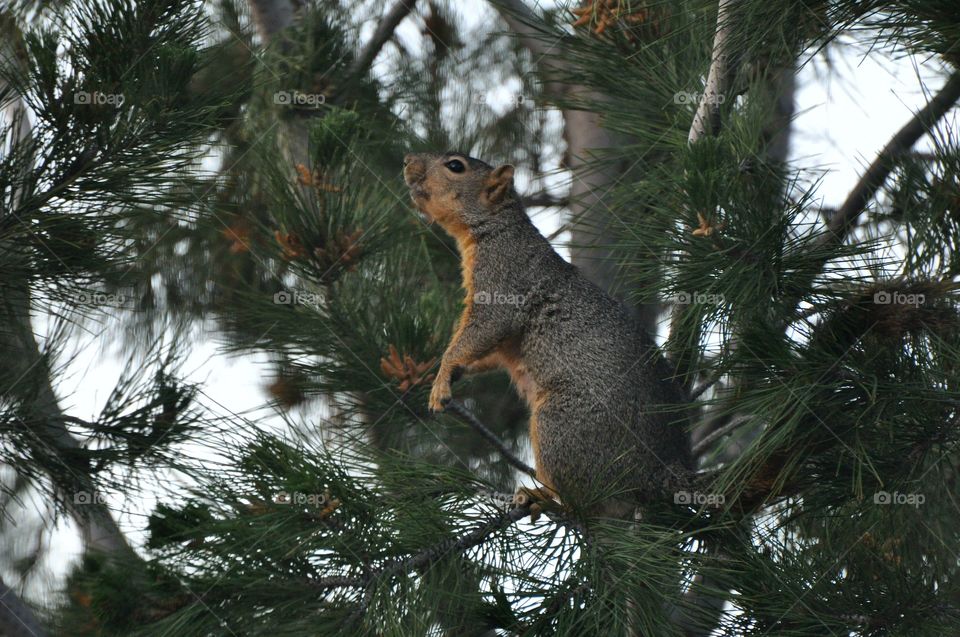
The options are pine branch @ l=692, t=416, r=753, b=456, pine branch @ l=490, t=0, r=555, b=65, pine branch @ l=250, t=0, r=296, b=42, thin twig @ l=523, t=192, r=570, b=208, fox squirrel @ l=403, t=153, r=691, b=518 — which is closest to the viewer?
pine branch @ l=692, t=416, r=753, b=456

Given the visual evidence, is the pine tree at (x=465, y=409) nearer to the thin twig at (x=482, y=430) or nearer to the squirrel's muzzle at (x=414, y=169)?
the thin twig at (x=482, y=430)

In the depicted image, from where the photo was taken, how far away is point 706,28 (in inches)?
94.8

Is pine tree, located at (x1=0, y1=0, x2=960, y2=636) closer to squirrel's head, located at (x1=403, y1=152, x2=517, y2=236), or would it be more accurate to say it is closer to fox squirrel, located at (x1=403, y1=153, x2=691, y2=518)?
fox squirrel, located at (x1=403, y1=153, x2=691, y2=518)

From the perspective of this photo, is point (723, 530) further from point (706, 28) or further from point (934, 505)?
point (706, 28)

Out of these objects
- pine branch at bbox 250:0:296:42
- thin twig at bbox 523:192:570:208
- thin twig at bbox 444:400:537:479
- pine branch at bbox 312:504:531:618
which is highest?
pine branch at bbox 250:0:296:42

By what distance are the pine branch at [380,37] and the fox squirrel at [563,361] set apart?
57 cm

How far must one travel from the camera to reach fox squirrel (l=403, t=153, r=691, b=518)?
2.58 m

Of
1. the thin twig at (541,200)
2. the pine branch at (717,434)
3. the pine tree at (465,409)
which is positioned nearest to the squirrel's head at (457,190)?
the pine tree at (465,409)

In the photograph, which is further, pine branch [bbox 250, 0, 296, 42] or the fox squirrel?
pine branch [bbox 250, 0, 296, 42]

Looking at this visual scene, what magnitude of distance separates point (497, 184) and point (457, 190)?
0.37 ft

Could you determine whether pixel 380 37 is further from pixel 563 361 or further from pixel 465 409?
pixel 465 409

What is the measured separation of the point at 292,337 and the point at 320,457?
83 centimetres

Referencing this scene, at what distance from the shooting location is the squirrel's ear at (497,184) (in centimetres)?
314

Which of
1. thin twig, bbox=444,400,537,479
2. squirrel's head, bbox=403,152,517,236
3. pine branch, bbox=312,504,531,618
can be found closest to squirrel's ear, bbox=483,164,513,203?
squirrel's head, bbox=403,152,517,236
